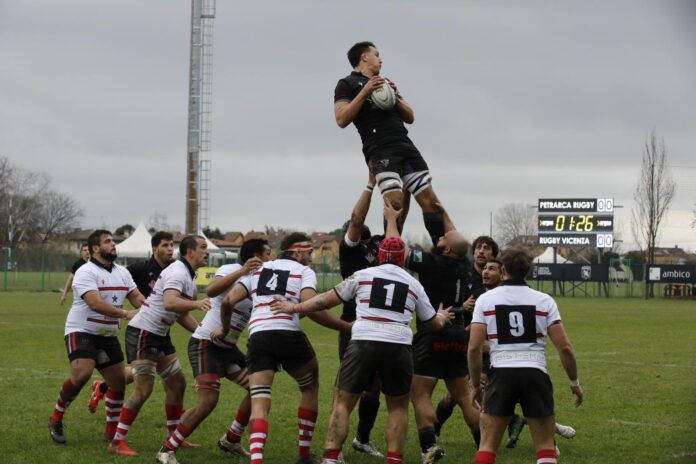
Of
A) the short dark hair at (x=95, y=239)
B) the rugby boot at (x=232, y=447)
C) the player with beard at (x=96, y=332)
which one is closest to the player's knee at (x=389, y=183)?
the rugby boot at (x=232, y=447)

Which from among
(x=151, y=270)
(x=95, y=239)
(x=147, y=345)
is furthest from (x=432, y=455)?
(x=151, y=270)

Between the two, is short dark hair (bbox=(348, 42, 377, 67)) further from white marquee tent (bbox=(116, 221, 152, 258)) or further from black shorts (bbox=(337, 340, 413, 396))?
white marquee tent (bbox=(116, 221, 152, 258))

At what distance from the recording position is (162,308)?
33.8ft

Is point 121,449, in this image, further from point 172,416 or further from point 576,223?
point 576,223

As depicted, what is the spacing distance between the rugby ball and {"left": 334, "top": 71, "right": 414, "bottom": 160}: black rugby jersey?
8 cm

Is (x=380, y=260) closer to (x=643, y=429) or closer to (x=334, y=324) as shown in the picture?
(x=334, y=324)

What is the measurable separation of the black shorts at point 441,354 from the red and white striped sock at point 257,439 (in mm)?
1785

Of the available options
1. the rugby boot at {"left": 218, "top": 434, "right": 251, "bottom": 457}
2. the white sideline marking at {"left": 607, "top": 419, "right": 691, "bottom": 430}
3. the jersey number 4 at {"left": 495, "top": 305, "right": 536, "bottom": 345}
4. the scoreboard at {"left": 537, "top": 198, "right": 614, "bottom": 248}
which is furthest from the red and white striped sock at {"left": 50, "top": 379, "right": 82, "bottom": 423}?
the scoreboard at {"left": 537, "top": 198, "right": 614, "bottom": 248}

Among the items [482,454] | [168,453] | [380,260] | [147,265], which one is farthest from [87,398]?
[482,454]

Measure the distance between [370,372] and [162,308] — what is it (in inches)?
112

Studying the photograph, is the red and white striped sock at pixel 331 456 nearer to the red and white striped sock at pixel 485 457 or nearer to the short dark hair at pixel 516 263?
the red and white striped sock at pixel 485 457

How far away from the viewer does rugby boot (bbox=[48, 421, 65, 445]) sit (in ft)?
34.0

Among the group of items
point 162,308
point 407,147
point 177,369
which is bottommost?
point 177,369

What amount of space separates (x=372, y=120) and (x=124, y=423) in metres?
4.02
